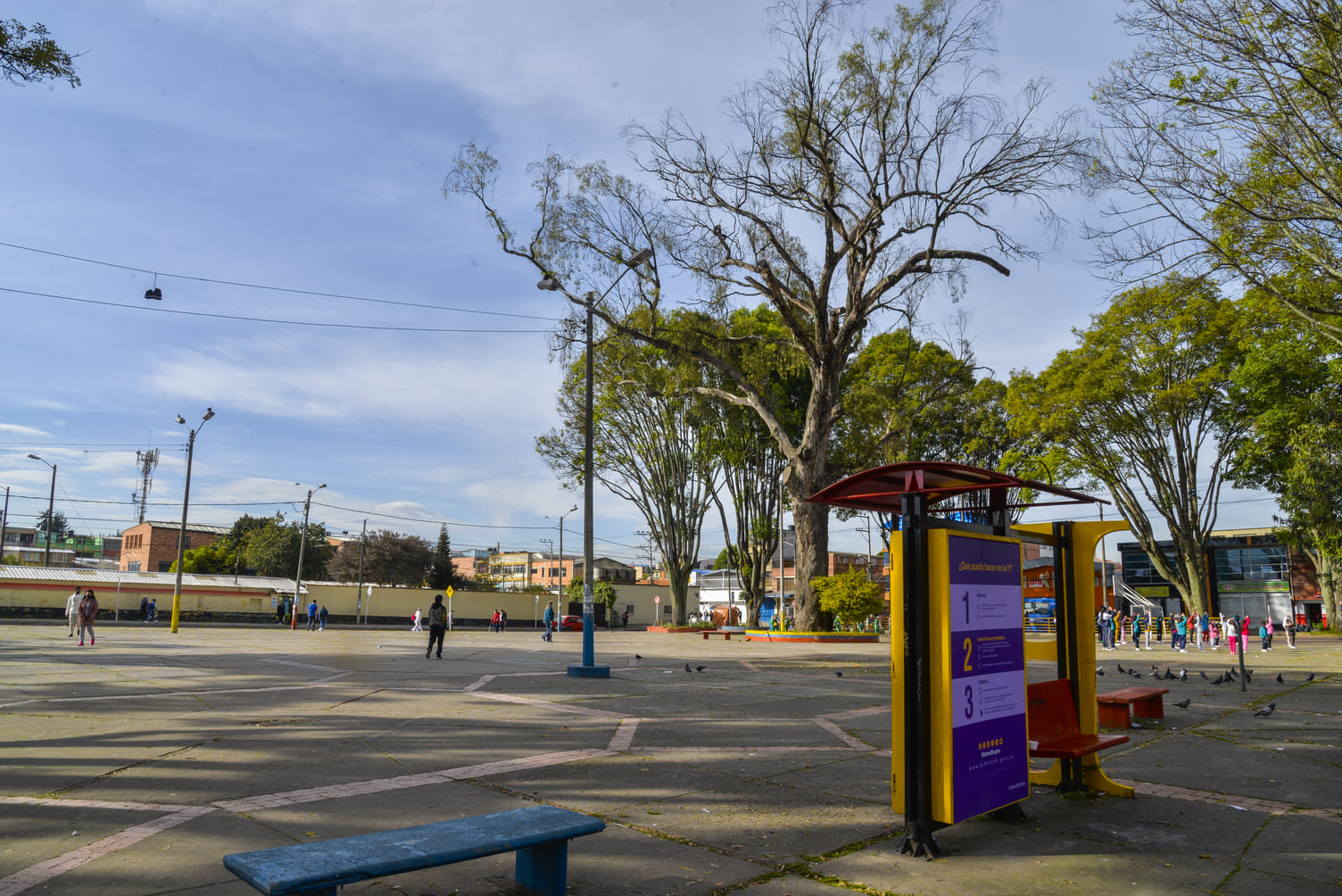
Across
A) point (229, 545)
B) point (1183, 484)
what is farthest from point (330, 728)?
point (229, 545)

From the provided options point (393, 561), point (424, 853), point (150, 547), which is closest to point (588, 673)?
point (424, 853)

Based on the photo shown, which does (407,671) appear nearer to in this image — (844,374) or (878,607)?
(878,607)

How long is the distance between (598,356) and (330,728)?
85.2 ft

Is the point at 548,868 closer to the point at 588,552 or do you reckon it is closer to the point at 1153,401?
the point at 588,552

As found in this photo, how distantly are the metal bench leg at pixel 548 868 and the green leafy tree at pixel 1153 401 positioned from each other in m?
34.0

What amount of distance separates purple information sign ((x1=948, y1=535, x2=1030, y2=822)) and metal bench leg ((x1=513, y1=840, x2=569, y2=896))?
7.80 feet

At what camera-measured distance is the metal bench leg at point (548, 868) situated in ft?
13.2

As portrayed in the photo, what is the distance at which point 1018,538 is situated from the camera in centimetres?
606

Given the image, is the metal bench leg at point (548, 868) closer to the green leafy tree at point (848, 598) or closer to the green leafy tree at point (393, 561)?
the green leafy tree at point (848, 598)

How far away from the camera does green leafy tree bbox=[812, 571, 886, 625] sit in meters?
30.3

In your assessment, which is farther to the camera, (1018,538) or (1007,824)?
(1018,538)

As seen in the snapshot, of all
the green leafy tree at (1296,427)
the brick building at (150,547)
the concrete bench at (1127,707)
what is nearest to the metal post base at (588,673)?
the concrete bench at (1127,707)

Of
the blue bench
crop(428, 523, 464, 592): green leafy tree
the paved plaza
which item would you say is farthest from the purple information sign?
crop(428, 523, 464, 592): green leafy tree

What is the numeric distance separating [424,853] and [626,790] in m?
3.11
